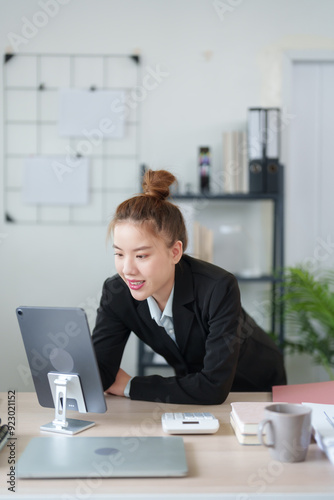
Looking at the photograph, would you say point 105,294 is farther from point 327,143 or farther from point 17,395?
point 327,143

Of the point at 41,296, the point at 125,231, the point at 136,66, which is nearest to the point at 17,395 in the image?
the point at 125,231

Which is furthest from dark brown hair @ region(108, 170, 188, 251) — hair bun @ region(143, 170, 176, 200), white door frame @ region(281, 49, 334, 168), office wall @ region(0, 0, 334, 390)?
white door frame @ region(281, 49, 334, 168)

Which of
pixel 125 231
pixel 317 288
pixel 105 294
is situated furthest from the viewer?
pixel 317 288

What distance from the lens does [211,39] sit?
2975 millimetres

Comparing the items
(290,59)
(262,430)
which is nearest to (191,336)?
(262,430)

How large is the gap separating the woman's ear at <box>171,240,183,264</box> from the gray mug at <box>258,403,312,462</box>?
23.6 inches

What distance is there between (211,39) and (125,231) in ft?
6.48

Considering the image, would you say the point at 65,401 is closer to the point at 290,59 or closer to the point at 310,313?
the point at 310,313

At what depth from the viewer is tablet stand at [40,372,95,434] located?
1165 mm

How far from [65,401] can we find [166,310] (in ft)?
1.55

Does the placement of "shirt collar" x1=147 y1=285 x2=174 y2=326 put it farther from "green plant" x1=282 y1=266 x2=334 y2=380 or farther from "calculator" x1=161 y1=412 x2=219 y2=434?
"green plant" x1=282 y1=266 x2=334 y2=380

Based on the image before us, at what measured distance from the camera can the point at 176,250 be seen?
151 centimetres

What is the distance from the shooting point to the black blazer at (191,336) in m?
1.41

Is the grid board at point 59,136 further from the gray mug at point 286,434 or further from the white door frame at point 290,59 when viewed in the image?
the gray mug at point 286,434
